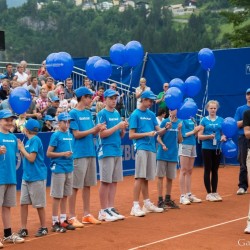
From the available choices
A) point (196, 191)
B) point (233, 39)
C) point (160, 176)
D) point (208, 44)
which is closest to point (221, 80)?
point (196, 191)

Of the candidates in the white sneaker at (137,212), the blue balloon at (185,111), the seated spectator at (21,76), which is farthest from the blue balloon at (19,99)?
the seated spectator at (21,76)

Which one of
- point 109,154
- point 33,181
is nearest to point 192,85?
point 109,154

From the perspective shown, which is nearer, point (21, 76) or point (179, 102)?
point (179, 102)

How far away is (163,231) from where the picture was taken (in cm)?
1079

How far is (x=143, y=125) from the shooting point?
1226 centimetres

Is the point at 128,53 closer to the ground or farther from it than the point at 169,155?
farther from it

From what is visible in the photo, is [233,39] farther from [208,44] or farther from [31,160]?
[31,160]

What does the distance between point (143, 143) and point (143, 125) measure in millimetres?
312

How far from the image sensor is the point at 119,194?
15367mm

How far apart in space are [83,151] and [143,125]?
4.37 ft

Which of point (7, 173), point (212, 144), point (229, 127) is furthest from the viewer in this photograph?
point (212, 144)

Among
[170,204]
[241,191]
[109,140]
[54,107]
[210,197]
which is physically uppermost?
[109,140]

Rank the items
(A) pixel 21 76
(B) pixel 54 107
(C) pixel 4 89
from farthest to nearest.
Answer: (A) pixel 21 76 < (C) pixel 4 89 < (B) pixel 54 107

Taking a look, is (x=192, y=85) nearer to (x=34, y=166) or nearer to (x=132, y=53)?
(x=132, y=53)
